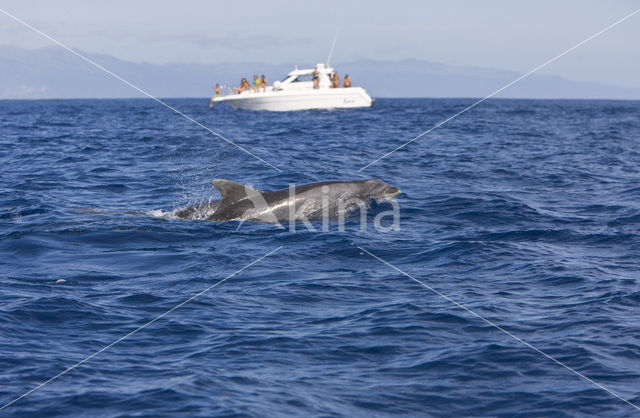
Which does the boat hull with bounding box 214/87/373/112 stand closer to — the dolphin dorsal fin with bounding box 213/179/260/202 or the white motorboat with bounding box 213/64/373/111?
the white motorboat with bounding box 213/64/373/111

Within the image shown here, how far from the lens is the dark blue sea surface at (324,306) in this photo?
6.75 metres

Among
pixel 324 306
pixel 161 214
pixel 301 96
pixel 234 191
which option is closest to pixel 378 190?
pixel 234 191

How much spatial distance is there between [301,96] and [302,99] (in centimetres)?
35

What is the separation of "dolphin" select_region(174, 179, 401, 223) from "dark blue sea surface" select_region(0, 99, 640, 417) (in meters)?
0.60

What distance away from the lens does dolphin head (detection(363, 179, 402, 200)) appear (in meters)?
16.5

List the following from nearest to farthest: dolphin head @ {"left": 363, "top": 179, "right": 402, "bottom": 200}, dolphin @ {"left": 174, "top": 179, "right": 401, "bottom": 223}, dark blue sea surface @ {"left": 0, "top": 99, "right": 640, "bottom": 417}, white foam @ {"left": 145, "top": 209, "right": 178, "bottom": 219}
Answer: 1. dark blue sea surface @ {"left": 0, "top": 99, "right": 640, "bottom": 417}
2. dolphin @ {"left": 174, "top": 179, "right": 401, "bottom": 223}
3. white foam @ {"left": 145, "top": 209, "right": 178, "bottom": 219}
4. dolphin head @ {"left": 363, "top": 179, "right": 402, "bottom": 200}

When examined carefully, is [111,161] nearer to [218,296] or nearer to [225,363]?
[218,296]

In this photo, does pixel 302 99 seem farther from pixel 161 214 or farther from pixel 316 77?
pixel 161 214

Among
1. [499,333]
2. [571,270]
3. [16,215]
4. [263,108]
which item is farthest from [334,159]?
[263,108]

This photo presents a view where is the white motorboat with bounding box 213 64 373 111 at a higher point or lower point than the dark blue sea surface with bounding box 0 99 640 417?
higher

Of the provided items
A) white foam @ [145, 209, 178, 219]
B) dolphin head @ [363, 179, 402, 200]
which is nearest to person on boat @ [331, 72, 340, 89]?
dolphin head @ [363, 179, 402, 200]

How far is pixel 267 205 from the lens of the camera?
14.8 meters

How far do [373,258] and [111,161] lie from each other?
16.2m

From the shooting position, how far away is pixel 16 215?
15211mm
